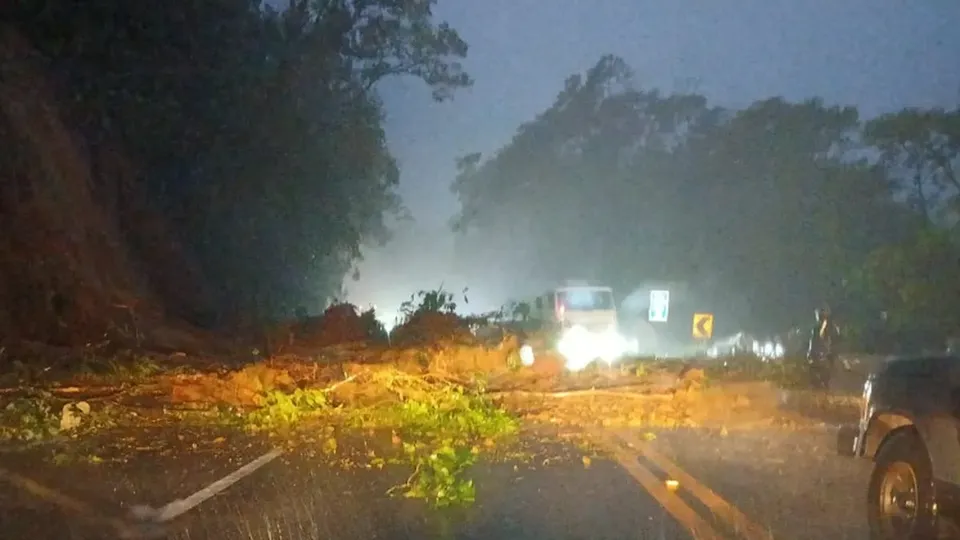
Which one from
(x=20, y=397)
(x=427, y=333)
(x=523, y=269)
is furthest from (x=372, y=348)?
(x=523, y=269)

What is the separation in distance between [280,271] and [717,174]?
18991 millimetres

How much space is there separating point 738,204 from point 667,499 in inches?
1439

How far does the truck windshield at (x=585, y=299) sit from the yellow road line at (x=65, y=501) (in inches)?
1026

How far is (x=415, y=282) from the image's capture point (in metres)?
88.6

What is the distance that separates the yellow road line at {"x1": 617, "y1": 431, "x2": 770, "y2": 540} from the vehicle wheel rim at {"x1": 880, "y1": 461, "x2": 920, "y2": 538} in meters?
0.89

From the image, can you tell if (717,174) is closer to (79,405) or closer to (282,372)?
(282,372)

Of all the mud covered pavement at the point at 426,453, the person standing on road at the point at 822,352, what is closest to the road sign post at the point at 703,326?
the person standing on road at the point at 822,352

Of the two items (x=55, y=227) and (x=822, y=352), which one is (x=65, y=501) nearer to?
(x=822, y=352)

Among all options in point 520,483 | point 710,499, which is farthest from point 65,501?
point 710,499

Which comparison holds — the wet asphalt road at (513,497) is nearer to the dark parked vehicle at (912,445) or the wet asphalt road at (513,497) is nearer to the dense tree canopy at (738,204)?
the dark parked vehicle at (912,445)

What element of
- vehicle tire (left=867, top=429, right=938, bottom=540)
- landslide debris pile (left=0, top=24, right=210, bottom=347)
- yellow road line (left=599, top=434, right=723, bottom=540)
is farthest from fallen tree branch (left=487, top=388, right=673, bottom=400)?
landslide debris pile (left=0, top=24, right=210, bottom=347)

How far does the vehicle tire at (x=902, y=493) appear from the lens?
7988 millimetres

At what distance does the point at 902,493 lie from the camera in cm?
847

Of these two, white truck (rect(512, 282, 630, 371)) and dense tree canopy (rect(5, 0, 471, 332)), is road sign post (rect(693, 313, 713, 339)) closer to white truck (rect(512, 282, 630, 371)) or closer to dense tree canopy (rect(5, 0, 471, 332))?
white truck (rect(512, 282, 630, 371))
